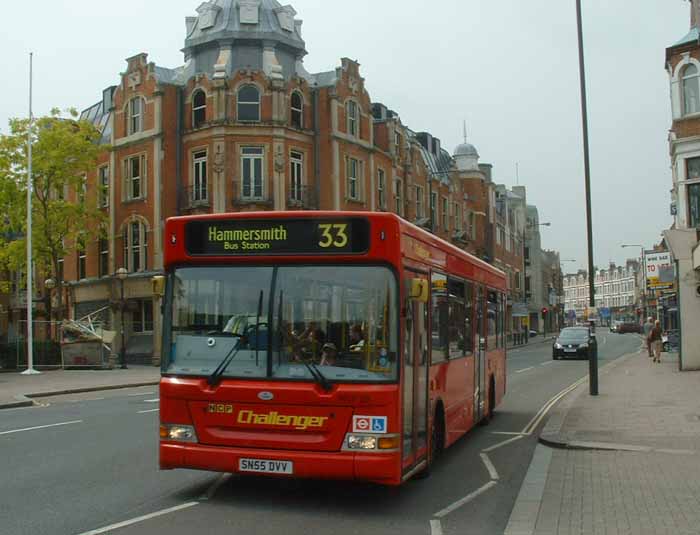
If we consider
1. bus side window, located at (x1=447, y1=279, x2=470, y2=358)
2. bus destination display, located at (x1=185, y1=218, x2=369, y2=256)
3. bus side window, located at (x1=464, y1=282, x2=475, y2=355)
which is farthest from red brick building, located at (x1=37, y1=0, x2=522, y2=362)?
bus destination display, located at (x1=185, y1=218, x2=369, y2=256)

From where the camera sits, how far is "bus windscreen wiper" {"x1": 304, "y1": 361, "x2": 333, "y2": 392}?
736 cm

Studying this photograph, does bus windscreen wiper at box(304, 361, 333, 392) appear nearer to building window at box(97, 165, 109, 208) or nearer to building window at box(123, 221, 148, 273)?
building window at box(123, 221, 148, 273)

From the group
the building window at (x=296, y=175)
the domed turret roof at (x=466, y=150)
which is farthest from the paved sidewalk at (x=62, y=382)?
the domed turret roof at (x=466, y=150)

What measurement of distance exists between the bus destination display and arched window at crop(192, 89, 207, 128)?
32320 mm

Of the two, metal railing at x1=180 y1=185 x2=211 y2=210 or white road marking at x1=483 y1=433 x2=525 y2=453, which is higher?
metal railing at x1=180 y1=185 x2=211 y2=210

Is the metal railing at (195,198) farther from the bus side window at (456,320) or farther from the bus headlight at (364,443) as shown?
the bus headlight at (364,443)

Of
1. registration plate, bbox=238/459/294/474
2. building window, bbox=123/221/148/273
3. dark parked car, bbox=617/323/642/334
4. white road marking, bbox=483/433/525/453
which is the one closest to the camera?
registration plate, bbox=238/459/294/474

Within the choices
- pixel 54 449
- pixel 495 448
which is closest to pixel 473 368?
pixel 495 448

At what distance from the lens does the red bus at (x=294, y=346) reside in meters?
7.33

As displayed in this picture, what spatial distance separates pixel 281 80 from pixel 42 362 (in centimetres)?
1679

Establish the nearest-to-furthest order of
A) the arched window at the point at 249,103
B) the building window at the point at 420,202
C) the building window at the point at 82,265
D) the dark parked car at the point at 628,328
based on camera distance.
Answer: the arched window at the point at 249,103, the building window at the point at 82,265, the building window at the point at 420,202, the dark parked car at the point at 628,328

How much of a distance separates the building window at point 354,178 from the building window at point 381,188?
231 cm

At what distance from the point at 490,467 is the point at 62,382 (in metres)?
19.8

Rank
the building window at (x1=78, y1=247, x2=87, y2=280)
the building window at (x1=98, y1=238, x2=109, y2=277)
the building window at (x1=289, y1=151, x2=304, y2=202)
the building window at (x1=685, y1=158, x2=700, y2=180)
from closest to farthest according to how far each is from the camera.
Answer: the building window at (x1=685, y1=158, x2=700, y2=180)
the building window at (x1=289, y1=151, x2=304, y2=202)
the building window at (x1=98, y1=238, x2=109, y2=277)
the building window at (x1=78, y1=247, x2=87, y2=280)
